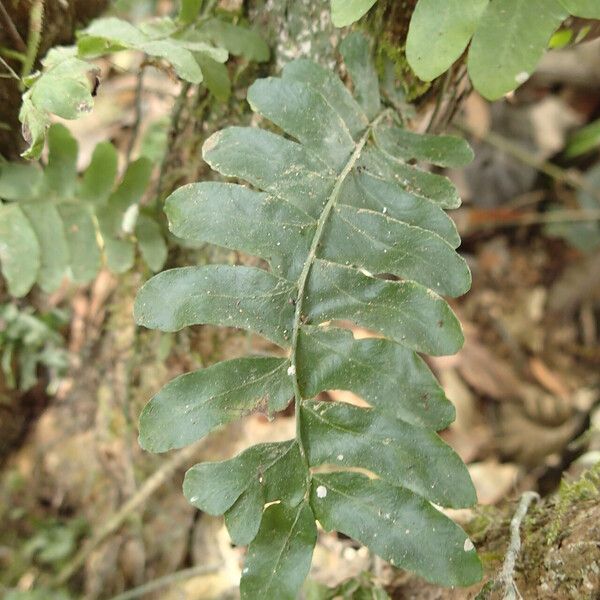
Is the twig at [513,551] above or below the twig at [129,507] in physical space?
above

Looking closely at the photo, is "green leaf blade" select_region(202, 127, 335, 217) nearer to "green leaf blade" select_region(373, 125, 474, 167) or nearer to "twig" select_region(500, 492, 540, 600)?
"green leaf blade" select_region(373, 125, 474, 167)

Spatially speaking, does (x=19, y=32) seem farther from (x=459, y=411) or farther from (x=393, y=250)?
(x=459, y=411)

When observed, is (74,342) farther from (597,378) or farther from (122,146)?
(597,378)

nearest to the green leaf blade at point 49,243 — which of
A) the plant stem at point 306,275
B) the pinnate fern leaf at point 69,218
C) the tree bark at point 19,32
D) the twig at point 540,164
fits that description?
the pinnate fern leaf at point 69,218

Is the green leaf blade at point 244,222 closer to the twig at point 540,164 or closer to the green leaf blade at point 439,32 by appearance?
the green leaf blade at point 439,32

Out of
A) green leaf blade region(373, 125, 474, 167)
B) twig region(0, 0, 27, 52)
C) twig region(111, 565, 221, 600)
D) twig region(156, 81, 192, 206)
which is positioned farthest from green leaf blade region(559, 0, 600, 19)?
twig region(111, 565, 221, 600)

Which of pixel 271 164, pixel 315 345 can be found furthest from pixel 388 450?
pixel 271 164

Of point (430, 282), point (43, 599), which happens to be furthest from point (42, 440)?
point (430, 282)
